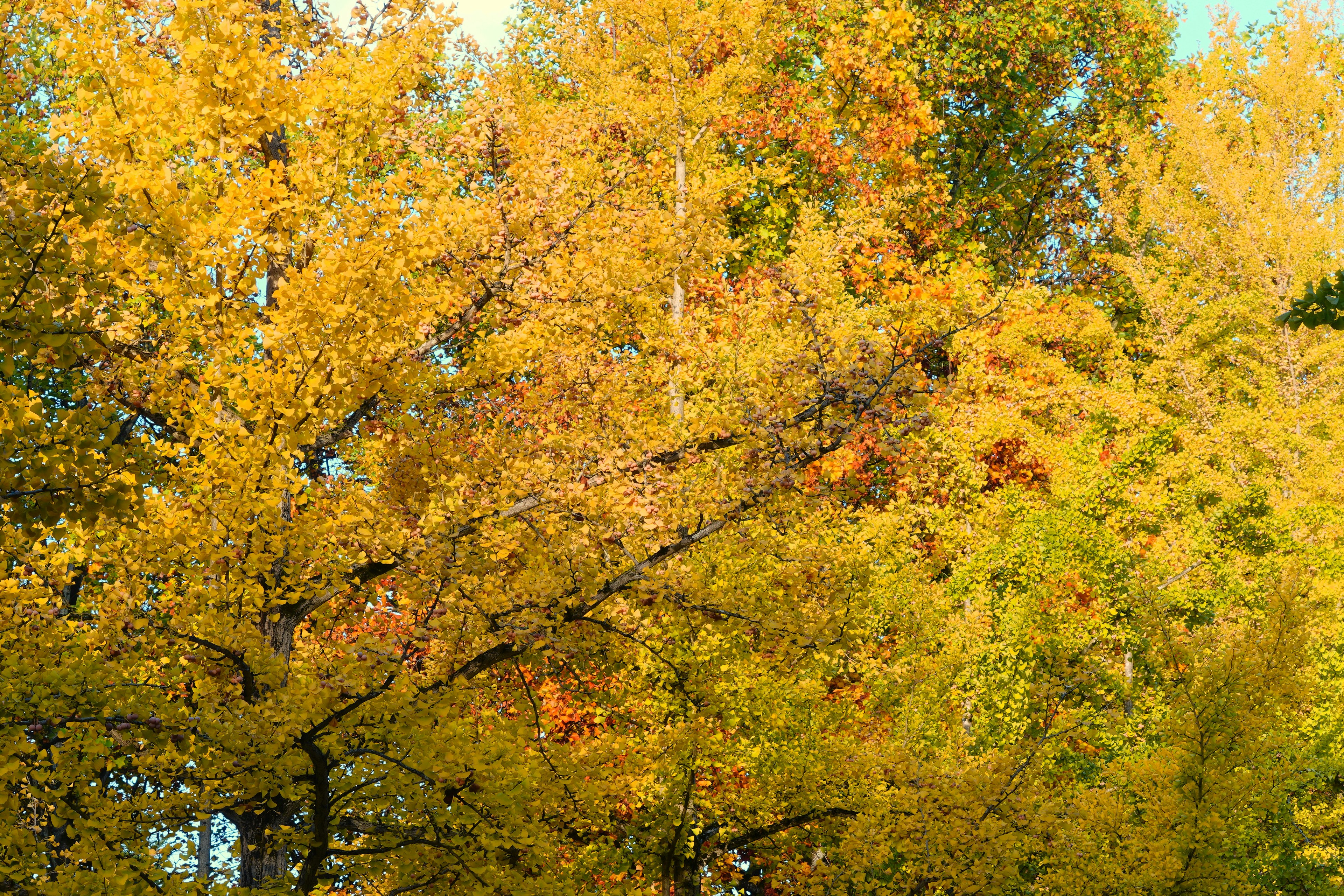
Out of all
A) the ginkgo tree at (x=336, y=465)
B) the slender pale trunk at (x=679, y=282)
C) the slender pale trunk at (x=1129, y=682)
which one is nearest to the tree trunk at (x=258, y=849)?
the ginkgo tree at (x=336, y=465)

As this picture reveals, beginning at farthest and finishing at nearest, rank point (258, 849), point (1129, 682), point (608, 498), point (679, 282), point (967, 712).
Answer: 1. point (1129, 682)
2. point (679, 282)
3. point (967, 712)
4. point (608, 498)
5. point (258, 849)

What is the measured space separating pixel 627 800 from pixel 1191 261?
18.8 meters

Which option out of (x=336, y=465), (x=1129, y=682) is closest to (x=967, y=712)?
(x=1129, y=682)

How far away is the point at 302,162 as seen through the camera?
9.48m

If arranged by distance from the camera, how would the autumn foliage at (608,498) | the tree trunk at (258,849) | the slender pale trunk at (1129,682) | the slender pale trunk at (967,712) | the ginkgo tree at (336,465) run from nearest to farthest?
the ginkgo tree at (336,465)
the autumn foliage at (608,498)
the tree trunk at (258,849)
the slender pale trunk at (967,712)
the slender pale trunk at (1129,682)

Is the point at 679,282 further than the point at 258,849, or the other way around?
the point at 679,282

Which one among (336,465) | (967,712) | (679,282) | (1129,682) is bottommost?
(967,712)

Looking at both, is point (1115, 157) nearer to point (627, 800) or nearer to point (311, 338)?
point (627, 800)

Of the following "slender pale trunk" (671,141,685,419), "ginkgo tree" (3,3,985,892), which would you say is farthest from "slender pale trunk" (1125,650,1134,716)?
"slender pale trunk" (671,141,685,419)

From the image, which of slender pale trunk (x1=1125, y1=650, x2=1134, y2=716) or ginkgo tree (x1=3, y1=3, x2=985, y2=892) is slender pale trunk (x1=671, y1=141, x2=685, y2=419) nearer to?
ginkgo tree (x1=3, y1=3, x2=985, y2=892)

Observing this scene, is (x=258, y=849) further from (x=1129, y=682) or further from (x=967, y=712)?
(x=1129, y=682)

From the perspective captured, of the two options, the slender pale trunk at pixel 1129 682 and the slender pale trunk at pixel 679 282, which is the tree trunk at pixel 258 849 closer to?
the slender pale trunk at pixel 679 282

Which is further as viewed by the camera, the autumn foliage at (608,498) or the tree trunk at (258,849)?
the tree trunk at (258,849)

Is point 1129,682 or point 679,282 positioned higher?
point 679,282
